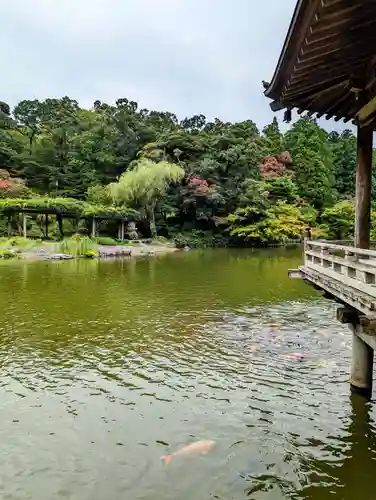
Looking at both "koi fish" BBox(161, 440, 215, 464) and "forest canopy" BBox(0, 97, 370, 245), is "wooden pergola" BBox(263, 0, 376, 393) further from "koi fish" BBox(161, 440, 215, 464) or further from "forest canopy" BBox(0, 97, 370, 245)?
"forest canopy" BBox(0, 97, 370, 245)

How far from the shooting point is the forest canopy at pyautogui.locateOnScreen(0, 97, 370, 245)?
43.6 meters

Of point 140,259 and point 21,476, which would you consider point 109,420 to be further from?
point 140,259

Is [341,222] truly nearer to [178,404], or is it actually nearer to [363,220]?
[363,220]

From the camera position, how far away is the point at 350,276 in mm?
6680

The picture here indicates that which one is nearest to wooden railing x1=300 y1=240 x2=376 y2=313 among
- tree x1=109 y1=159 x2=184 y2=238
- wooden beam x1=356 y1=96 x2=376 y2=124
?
wooden beam x1=356 y1=96 x2=376 y2=124

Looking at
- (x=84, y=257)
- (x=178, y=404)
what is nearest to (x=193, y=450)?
(x=178, y=404)

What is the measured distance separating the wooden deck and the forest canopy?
114ft

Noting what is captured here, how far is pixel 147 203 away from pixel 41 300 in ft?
93.6

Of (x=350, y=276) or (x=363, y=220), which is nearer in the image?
(x=350, y=276)

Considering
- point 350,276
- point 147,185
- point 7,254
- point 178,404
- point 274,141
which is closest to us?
point 350,276

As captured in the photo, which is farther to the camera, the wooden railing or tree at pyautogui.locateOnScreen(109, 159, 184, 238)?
tree at pyautogui.locateOnScreen(109, 159, 184, 238)

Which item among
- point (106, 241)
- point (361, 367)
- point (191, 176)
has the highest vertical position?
point (191, 176)

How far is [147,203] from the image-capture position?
4384 centimetres

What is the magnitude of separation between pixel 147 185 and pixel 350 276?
36.5m
